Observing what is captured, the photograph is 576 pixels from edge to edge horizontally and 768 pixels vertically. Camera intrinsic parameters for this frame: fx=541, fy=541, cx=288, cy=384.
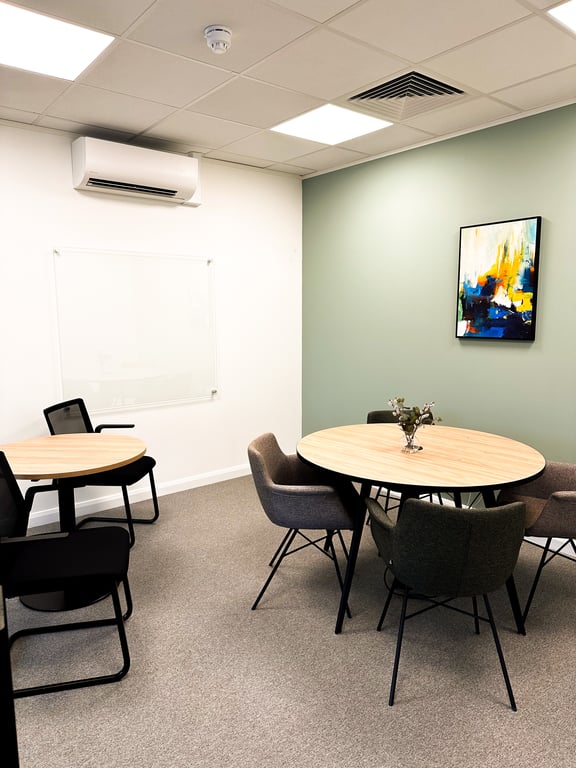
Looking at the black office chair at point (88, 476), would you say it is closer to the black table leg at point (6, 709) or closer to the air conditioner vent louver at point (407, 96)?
the black table leg at point (6, 709)

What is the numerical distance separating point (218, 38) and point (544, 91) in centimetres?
194

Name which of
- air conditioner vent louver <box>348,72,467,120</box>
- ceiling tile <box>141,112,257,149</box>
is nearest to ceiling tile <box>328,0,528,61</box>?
air conditioner vent louver <box>348,72,467,120</box>

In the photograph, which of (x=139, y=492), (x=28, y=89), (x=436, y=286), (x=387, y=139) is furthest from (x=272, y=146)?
(x=139, y=492)

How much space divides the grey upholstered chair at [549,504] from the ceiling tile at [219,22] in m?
2.27

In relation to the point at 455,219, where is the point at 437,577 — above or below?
below

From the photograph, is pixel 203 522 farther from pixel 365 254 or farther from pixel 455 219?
pixel 455 219

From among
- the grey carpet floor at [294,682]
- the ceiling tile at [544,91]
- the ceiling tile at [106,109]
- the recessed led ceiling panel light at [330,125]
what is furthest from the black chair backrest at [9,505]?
the ceiling tile at [544,91]

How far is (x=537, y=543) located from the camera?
11.9 feet

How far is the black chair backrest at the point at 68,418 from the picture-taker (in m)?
3.59

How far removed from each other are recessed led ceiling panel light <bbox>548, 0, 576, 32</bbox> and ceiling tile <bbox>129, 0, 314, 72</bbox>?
103 centimetres

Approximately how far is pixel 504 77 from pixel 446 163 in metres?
1.05

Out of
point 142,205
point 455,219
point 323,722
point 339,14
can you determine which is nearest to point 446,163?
point 455,219

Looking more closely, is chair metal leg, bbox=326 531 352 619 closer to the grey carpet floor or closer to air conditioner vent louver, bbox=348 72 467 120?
the grey carpet floor

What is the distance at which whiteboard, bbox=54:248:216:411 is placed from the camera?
3969 millimetres
